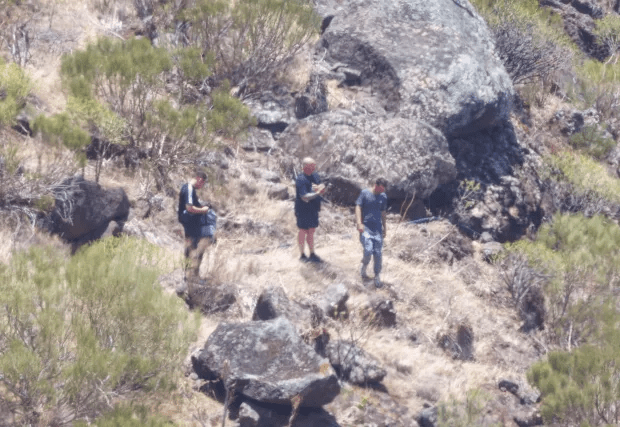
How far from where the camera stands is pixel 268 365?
263 inches

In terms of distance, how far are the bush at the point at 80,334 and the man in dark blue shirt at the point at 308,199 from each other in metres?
3.17

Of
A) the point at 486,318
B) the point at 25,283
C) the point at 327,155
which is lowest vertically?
the point at 486,318

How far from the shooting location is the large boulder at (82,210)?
885 cm

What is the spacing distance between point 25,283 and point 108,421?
1.22 m

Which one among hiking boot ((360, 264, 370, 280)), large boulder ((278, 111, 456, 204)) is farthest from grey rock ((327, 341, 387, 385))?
large boulder ((278, 111, 456, 204))

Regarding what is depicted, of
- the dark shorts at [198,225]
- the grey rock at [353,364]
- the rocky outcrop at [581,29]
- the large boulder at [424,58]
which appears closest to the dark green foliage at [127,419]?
the grey rock at [353,364]

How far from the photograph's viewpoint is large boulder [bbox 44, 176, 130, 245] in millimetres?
8852

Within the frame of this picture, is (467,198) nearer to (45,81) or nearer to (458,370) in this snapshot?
(458,370)

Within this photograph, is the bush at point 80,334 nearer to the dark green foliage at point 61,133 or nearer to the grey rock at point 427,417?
the grey rock at point 427,417

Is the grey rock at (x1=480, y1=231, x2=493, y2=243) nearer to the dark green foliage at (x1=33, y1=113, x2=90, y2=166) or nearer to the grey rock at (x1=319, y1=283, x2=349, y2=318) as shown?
the grey rock at (x1=319, y1=283, x2=349, y2=318)

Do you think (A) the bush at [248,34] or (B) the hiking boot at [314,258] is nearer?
(B) the hiking boot at [314,258]

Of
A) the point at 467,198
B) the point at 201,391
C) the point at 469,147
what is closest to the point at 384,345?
the point at 201,391

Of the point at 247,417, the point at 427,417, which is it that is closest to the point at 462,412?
the point at 427,417

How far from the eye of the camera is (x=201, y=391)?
6914mm
